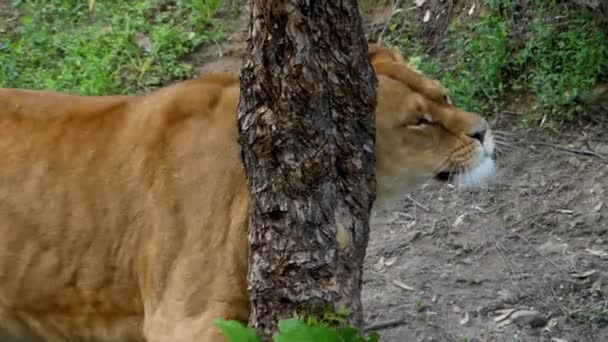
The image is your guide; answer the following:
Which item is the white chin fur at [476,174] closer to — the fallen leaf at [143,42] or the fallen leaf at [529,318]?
the fallen leaf at [529,318]

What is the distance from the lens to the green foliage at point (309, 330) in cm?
341

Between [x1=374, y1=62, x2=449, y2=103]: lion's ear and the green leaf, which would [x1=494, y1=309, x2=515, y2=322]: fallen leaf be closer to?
[x1=374, y1=62, x2=449, y2=103]: lion's ear

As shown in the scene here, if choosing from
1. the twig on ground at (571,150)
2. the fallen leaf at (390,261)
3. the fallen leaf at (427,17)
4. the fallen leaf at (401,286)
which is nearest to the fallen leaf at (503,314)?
the fallen leaf at (401,286)

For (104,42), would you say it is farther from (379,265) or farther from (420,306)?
(420,306)

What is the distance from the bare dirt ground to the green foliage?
5.06 ft

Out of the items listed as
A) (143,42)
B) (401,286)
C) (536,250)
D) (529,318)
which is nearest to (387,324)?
(401,286)

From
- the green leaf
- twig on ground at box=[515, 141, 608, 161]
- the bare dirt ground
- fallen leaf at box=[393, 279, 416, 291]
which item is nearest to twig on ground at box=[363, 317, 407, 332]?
the bare dirt ground

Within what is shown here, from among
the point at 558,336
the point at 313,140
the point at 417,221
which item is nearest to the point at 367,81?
the point at 313,140

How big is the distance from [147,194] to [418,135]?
3.10 ft

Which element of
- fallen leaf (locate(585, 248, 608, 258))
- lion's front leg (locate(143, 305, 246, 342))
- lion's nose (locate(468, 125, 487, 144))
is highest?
lion's nose (locate(468, 125, 487, 144))

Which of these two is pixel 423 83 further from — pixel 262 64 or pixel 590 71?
pixel 590 71

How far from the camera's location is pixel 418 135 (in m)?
4.29

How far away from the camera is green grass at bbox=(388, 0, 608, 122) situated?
6.28 meters

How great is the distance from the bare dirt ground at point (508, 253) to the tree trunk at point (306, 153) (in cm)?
155
